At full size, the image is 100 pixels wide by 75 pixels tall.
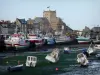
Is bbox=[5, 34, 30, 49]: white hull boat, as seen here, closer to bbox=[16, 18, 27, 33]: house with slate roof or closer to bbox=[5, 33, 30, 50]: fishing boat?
bbox=[5, 33, 30, 50]: fishing boat

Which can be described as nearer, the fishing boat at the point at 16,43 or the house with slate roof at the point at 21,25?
the fishing boat at the point at 16,43

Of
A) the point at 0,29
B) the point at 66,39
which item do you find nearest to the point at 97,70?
the point at 66,39

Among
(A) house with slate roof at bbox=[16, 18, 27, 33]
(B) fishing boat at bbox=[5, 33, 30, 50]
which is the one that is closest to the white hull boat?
(B) fishing boat at bbox=[5, 33, 30, 50]

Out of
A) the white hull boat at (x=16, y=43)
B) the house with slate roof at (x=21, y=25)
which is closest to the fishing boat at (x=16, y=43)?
the white hull boat at (x=16, y=43)

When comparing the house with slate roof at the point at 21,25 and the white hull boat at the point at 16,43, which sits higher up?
the house with slate roof at the point at 21,25

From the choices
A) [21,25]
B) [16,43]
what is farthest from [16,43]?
[21,25]

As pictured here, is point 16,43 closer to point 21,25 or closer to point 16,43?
point 16,43

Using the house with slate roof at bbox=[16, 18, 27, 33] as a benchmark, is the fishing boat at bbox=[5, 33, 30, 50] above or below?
below

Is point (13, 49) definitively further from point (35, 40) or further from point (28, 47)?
point (35, 40)

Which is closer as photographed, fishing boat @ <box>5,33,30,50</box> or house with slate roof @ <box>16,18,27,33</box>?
fishing boat @ <box>5,33,30,50</box>

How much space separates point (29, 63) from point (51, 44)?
3041 inches

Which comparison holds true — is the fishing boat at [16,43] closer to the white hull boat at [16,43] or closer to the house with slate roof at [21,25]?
the white hull boat at [16,43]

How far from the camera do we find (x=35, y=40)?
393 feet

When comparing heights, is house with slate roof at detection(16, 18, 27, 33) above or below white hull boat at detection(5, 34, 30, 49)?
above
